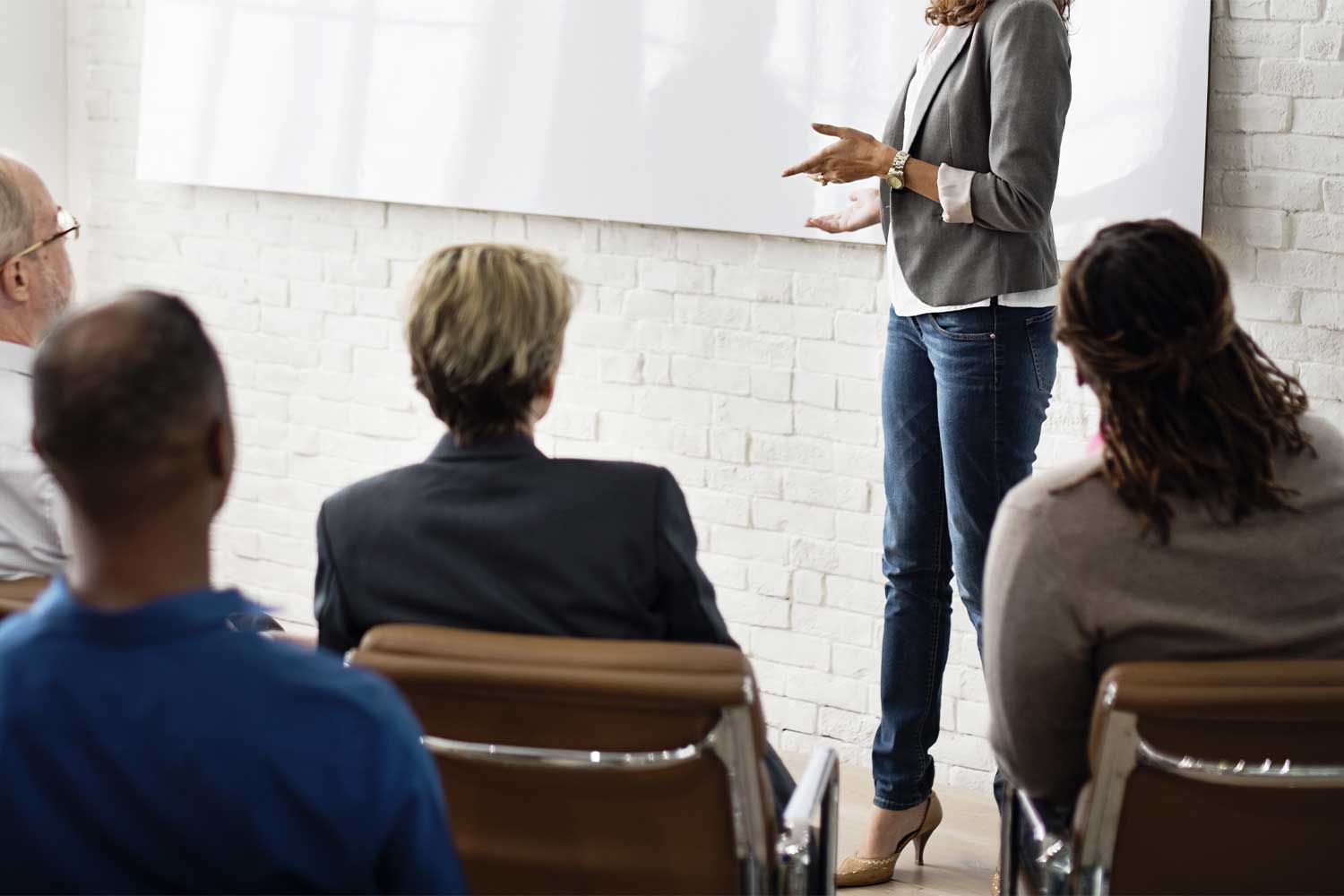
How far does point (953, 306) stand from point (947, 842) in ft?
3.46

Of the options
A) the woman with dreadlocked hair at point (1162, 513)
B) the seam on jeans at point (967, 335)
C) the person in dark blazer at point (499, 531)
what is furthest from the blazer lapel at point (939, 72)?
the person in dark blazer at point (499, 531)

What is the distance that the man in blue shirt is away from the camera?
97 centimetres

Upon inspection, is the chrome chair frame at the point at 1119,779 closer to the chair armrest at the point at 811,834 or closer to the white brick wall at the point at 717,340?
the chair armrest at the point at 811,834

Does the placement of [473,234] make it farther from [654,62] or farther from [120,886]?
[120,886]

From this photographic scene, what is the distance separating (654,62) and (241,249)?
52.2 inches

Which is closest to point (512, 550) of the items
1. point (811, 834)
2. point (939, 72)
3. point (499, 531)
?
point (499, 531)

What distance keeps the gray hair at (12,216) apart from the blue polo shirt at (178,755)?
135 cm

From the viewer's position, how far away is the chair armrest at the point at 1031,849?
4.99 ft

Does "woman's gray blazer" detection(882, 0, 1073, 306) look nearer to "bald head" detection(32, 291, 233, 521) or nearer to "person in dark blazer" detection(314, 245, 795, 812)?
"person in dark blazer" detection(314, 245, 795, 812)

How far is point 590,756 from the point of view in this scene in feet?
4.47

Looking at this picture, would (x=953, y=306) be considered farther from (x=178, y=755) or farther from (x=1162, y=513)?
(x=178, y=755)

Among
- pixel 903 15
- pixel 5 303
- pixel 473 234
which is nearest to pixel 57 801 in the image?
pixel 5 303

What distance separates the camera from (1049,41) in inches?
91.7

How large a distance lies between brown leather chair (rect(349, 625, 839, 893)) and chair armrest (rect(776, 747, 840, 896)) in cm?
3
